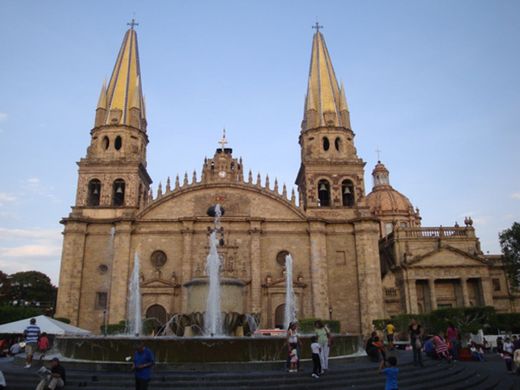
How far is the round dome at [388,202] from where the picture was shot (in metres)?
58.2

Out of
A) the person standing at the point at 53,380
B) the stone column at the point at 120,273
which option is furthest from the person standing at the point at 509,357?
the stone column at the point at 120,273

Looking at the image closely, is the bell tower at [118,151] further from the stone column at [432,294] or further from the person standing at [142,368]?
the person standing at [142,368]

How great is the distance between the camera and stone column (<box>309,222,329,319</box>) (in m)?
33.7

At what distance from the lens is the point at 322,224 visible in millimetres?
35969

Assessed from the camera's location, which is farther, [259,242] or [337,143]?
[337,143]

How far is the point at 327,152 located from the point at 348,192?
4.03m

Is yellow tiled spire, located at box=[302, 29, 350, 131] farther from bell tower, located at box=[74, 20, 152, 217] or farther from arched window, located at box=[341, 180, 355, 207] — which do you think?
bell tower, located at box=[74, 20, 152, 217]

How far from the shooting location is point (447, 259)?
37.3 meters

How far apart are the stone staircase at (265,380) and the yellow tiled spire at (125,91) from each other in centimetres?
2993

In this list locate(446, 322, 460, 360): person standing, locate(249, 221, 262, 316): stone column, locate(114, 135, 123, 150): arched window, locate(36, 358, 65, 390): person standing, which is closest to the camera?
locate(36, 358, 65, 390): person standing

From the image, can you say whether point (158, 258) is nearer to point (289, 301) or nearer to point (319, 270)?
point (289, 301)

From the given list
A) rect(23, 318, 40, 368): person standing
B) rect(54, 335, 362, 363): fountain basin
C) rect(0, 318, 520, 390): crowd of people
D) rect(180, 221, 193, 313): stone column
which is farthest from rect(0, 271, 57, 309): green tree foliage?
rect(54, 335, 362, 363): fountain basin

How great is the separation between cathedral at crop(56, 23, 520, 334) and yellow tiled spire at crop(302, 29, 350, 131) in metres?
0.18

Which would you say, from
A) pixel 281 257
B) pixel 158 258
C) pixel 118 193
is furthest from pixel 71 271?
pixel 281 257
